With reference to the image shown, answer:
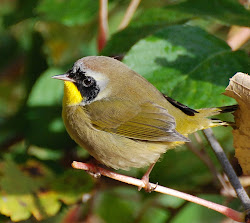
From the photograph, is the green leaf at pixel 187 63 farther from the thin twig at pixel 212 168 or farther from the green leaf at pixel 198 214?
the green leaf at pixel 198 214

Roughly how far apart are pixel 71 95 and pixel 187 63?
1.74ft

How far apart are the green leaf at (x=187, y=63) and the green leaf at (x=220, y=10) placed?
0.10m

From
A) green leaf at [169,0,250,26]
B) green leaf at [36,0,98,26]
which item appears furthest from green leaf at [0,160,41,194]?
green leaf at [169,0,250,26]

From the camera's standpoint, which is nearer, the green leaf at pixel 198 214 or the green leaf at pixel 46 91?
the green leaf at pixel 46 91

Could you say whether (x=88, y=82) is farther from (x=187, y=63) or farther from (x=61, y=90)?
(x=187, y=63)

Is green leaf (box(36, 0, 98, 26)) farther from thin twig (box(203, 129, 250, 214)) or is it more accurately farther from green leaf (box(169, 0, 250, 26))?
thin twig (box(203, 129, 250, 214))

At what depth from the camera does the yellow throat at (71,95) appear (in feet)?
6.52

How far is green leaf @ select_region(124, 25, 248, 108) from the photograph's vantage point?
1654 mm

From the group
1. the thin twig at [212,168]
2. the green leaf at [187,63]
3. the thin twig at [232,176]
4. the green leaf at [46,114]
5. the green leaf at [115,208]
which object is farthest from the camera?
the green leaf at [115,208]

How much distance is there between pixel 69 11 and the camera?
7.27 ft

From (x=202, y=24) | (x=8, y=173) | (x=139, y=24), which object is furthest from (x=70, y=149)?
(x=202, y=24)

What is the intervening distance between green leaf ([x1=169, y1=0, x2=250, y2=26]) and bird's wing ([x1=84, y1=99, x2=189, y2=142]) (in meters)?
0.42

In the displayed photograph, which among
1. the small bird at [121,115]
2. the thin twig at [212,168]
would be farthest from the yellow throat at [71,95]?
the thin twig at [212,168]

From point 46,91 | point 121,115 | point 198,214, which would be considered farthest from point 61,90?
point 198,214
